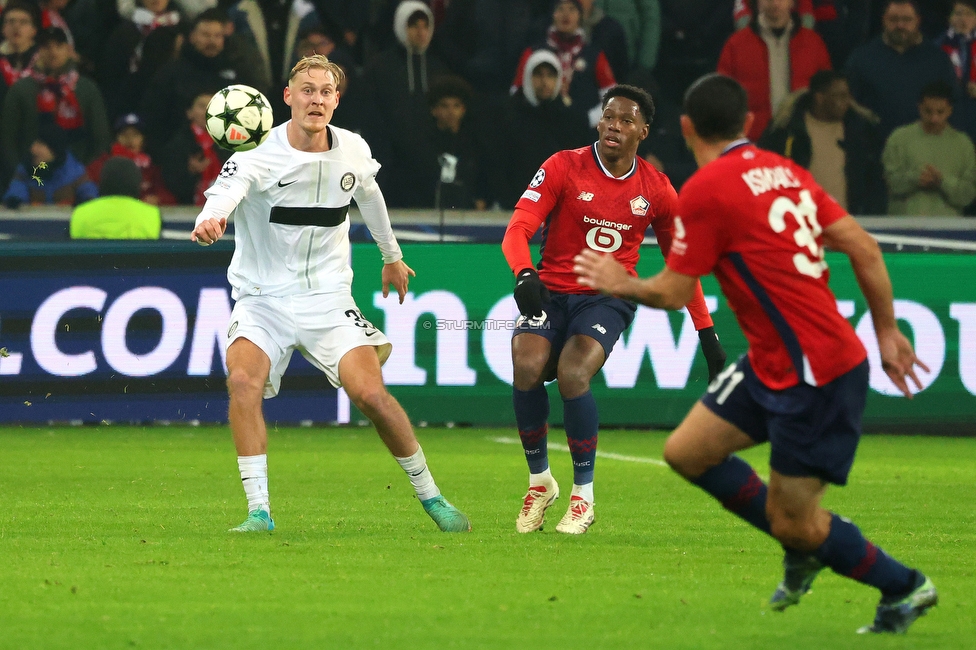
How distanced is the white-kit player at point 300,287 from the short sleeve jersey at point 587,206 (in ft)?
3.19

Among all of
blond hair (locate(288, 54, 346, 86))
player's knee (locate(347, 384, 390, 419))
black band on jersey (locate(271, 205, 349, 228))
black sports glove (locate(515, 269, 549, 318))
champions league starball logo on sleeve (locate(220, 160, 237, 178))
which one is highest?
blond hair (locate(288, 54, 346, 86))

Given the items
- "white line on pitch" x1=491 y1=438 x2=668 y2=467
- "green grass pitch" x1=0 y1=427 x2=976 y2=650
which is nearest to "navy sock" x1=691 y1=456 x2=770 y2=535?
"green grass pitch" x1=0 y1=427 x2=976 y2=650

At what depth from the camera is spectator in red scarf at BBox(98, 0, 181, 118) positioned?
16.1 m

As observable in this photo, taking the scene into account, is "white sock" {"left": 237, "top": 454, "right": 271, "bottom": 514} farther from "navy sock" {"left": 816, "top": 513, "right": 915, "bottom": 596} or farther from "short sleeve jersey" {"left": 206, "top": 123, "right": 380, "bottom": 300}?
"navy sock" {"left": 816, "top": 513, "right": 915, "bottom": 596}

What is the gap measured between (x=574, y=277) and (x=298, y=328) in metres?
1.51

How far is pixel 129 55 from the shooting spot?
53.1 feet

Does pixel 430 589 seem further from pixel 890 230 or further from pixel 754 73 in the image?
pixel 754 73

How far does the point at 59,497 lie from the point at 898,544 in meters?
4.79

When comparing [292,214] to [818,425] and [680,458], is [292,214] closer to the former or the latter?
[680,458]

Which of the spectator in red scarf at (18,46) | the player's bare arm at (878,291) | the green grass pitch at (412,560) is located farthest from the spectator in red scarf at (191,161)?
the player's bare arm at (878,291)

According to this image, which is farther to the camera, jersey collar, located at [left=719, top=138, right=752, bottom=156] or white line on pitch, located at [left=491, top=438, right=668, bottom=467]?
white line on pitch, located at [left=491, top=438, right=668, bottom=467]

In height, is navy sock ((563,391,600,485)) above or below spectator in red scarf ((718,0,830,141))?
below

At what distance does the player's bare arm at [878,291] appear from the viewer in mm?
5387

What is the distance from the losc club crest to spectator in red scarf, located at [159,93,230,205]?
25.8ft
